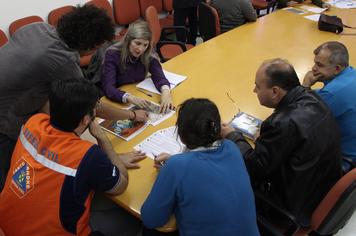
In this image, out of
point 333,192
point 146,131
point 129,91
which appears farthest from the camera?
point 129,91

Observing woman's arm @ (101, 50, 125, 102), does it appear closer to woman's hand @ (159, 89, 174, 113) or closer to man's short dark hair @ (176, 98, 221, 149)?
woman's hand @ (159, 89, 174, 113)

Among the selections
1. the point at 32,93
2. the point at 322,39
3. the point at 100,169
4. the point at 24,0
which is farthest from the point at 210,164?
the point at 24,0

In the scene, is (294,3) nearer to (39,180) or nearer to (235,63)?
(235,63)

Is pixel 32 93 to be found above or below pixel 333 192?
above

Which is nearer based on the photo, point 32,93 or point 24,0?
point 32,93

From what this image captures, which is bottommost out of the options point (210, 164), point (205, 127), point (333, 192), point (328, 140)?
point (333, 192)

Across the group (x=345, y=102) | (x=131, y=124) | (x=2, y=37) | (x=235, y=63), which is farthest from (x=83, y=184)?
(x=2, y=37)

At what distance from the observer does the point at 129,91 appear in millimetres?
2236

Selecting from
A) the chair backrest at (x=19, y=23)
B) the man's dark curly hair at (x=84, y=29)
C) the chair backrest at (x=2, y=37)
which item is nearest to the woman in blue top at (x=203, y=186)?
the man's dark curly hair at (x=84, y=29)

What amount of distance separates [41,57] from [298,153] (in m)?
1.26

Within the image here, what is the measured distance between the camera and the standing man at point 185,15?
4.03 meters

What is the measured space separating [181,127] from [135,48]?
118 centimetres

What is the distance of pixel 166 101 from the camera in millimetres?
2043

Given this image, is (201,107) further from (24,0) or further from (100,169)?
(24,0)
